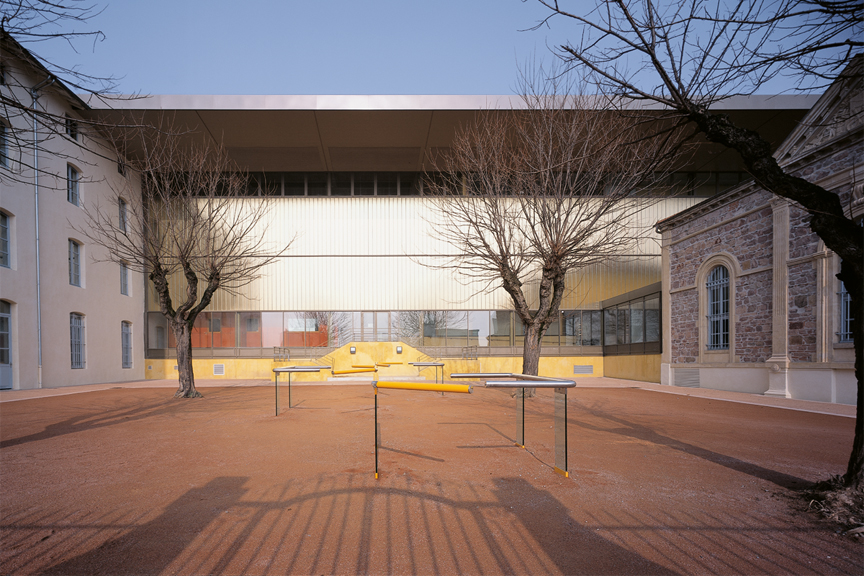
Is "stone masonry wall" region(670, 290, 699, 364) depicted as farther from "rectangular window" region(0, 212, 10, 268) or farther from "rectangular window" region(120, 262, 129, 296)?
"rectangular window" region(120, 262, 129, 296)

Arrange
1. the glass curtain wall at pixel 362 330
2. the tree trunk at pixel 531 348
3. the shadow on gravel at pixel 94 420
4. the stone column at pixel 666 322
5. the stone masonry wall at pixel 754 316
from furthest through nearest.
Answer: the glass curtain wall at pixel 362 330 < the stone column at pixel 666 322 < the stone masonry wall at pixel 754 316 < the tree trunk at pixel 531 348 < the shadow on gravel at pixel 94 420

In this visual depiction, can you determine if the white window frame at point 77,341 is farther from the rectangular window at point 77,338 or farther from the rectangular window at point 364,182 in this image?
the rectangular window at point 364,182

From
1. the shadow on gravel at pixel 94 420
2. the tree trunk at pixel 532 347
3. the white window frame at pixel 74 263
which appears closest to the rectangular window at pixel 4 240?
the white window frame at pixel 74 263

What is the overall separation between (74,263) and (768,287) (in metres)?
25.3

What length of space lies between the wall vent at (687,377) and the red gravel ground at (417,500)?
348 inches

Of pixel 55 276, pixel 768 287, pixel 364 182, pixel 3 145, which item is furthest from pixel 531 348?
pixel 55 276

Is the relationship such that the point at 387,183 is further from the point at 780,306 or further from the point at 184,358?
the point at 780,306

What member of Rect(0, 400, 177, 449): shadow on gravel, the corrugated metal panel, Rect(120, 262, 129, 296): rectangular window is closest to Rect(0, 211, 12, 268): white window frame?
Rect(120, 262, 129, 296): rectangular window

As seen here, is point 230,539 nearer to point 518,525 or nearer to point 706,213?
point 518,525

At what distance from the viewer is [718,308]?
1598cm

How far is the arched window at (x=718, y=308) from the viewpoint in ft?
51.2

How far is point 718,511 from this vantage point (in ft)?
12.9

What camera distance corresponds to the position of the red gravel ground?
10.1 feet

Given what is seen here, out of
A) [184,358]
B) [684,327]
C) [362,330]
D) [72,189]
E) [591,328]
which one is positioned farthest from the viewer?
[591,328]
